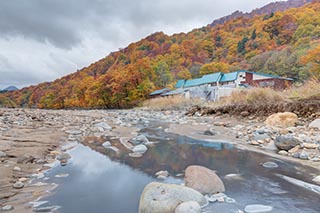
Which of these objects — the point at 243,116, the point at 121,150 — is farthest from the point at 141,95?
the point at 121,150

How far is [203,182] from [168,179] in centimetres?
66

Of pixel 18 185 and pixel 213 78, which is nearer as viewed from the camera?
pixel 18 185

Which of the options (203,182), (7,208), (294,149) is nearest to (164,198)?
(203,182)

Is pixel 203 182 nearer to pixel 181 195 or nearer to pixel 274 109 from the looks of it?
pixel 181 195

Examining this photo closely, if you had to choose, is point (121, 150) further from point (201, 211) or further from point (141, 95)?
point (141, 95)

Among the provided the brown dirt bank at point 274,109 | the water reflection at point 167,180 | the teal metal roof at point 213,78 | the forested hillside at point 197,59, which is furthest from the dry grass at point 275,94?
the teal metal roof at point 213,78

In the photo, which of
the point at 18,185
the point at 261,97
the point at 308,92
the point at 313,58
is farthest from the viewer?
the point at 313,58

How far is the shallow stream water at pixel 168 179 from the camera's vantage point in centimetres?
239

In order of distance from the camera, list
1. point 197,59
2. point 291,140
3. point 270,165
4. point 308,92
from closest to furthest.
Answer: point 270,165 < point 291,140 < point 308,92 < point 197,59

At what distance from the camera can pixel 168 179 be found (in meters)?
3.16

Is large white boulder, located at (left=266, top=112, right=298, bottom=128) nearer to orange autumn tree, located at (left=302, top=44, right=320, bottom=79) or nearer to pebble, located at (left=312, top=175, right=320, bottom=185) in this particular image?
pebble, located at (left=312, top=175, right=320, bottom=185)

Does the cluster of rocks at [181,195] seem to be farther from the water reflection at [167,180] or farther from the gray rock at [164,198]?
the water reflection at [167,180]

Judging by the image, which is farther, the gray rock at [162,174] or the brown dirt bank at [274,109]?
the brown dirt bank at [274,109]

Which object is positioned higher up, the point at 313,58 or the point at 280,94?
the point at 313,58
